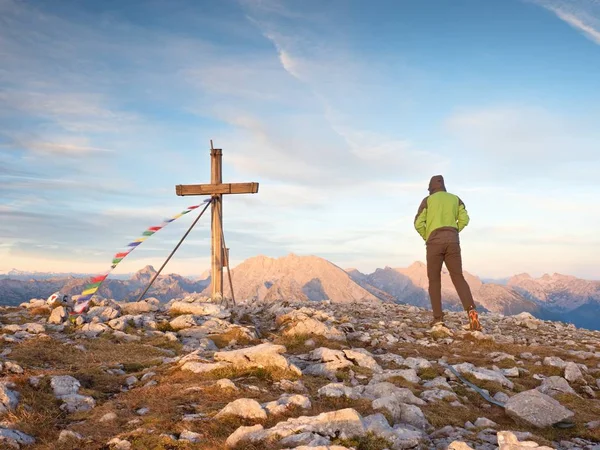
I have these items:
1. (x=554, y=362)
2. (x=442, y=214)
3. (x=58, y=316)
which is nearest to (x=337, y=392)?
(x=554, y=362)

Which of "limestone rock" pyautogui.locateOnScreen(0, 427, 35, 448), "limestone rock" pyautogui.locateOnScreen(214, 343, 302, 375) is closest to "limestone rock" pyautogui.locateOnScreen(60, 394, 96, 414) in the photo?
"limestone rock" pyautogui.locateOnScreen(0, 427, 35, 448)

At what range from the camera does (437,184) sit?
1451 centimetres

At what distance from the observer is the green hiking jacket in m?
14.1

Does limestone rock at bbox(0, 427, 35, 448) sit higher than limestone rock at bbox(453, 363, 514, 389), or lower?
higher

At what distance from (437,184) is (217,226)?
31.0 feet

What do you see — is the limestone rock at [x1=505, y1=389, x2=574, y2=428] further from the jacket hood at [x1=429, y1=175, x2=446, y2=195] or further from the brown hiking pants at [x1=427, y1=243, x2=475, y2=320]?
the jacket hood at [x1=429, y1=175, x2=446, y2=195]

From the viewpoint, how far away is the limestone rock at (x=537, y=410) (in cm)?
666

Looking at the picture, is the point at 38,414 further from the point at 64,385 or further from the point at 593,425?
the point at 593,425

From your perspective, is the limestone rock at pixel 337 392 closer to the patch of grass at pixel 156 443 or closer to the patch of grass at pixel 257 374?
the patch of grass at pixel 257 374

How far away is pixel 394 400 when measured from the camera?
6418mm

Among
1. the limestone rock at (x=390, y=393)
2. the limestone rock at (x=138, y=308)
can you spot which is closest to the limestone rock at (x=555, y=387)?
the limestone rock at (x=390, y=393)

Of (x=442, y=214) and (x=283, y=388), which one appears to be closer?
(x=283, y=388)

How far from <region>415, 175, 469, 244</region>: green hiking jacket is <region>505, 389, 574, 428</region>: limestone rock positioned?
741 centimetres

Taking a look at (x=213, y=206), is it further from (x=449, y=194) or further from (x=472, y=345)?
(x=472, y=345)
